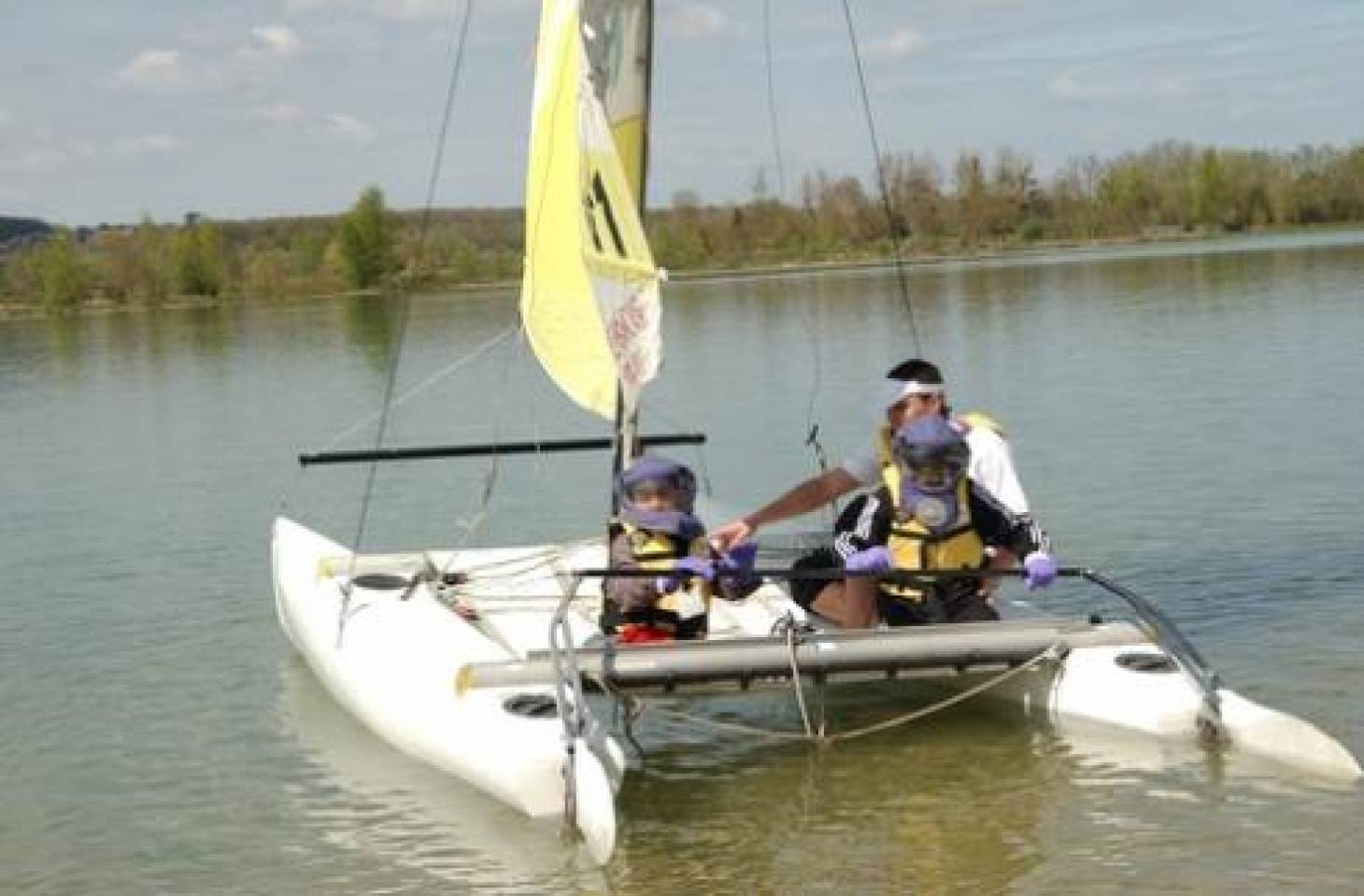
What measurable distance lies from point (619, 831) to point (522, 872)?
0.49 meters

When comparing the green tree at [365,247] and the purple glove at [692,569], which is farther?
the green tree at [365,247]

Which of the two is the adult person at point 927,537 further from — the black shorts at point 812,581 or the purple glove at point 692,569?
the purple glove at point 692,569

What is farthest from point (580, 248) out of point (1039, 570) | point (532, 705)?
point (1039, 570)

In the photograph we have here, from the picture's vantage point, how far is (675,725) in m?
8.44

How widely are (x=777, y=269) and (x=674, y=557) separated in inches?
2934

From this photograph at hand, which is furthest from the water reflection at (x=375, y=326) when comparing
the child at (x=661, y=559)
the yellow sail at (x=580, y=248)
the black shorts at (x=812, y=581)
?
the child at (x=661, y=559)

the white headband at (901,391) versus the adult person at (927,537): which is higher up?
the white headband at (901,391)

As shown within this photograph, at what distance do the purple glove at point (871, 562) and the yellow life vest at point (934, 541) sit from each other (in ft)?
0.74

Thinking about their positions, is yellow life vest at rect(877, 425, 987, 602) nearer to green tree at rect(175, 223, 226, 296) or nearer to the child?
the child

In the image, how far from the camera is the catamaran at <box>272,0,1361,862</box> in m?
6.88

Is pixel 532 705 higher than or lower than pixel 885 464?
lower

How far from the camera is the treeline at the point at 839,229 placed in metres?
82.7

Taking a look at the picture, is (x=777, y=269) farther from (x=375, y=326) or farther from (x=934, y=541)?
(x=934, y=541)

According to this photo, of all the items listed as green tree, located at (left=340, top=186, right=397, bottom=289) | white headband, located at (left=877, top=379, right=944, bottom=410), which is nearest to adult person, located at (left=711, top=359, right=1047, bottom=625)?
white headband, located at (left=877, top=379, right=944, bottom=410)
